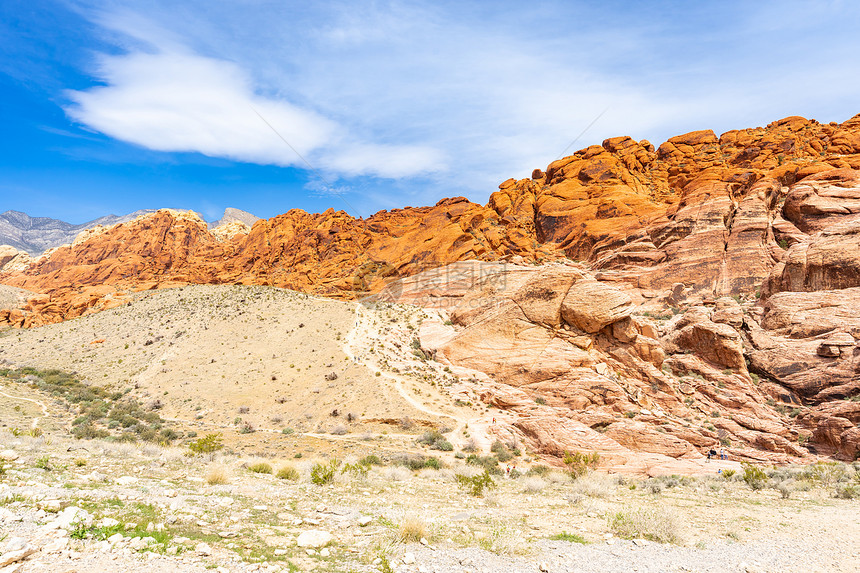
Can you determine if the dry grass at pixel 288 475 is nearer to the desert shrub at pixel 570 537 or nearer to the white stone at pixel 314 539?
the white stone at pixel 314 539

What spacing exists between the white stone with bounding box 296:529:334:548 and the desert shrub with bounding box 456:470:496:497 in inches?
275

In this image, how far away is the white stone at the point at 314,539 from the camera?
7.45m

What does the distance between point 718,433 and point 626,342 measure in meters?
7.57

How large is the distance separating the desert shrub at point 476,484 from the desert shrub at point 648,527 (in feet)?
14.3

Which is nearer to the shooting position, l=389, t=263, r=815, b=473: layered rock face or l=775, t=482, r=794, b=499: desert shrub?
l=775, t=482, r=794, b=499: desert shrub

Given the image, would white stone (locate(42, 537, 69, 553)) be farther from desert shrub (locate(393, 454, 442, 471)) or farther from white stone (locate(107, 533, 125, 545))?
desert shrub (locate(393, 454, 442, 471))

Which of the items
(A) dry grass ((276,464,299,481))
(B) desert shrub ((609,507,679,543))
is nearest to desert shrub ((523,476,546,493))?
(B) desert shrub ((609,507,679,543))

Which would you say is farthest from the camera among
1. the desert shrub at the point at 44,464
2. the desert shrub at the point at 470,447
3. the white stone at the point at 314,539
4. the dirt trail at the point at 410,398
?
the dirt trail at the point at 410,398

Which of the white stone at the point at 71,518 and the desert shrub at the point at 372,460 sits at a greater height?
the white stone at the point at 71,518

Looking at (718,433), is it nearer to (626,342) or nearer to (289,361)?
(626,342)

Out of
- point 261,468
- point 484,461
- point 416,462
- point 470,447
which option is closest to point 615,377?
point 470,447

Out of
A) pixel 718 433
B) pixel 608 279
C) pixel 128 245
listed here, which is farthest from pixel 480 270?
pixel 128 245

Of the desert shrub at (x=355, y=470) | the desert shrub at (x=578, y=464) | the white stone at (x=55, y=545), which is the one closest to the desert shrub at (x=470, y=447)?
the desert shrub at (x=578, y=464)

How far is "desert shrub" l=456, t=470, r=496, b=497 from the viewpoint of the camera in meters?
13.7
